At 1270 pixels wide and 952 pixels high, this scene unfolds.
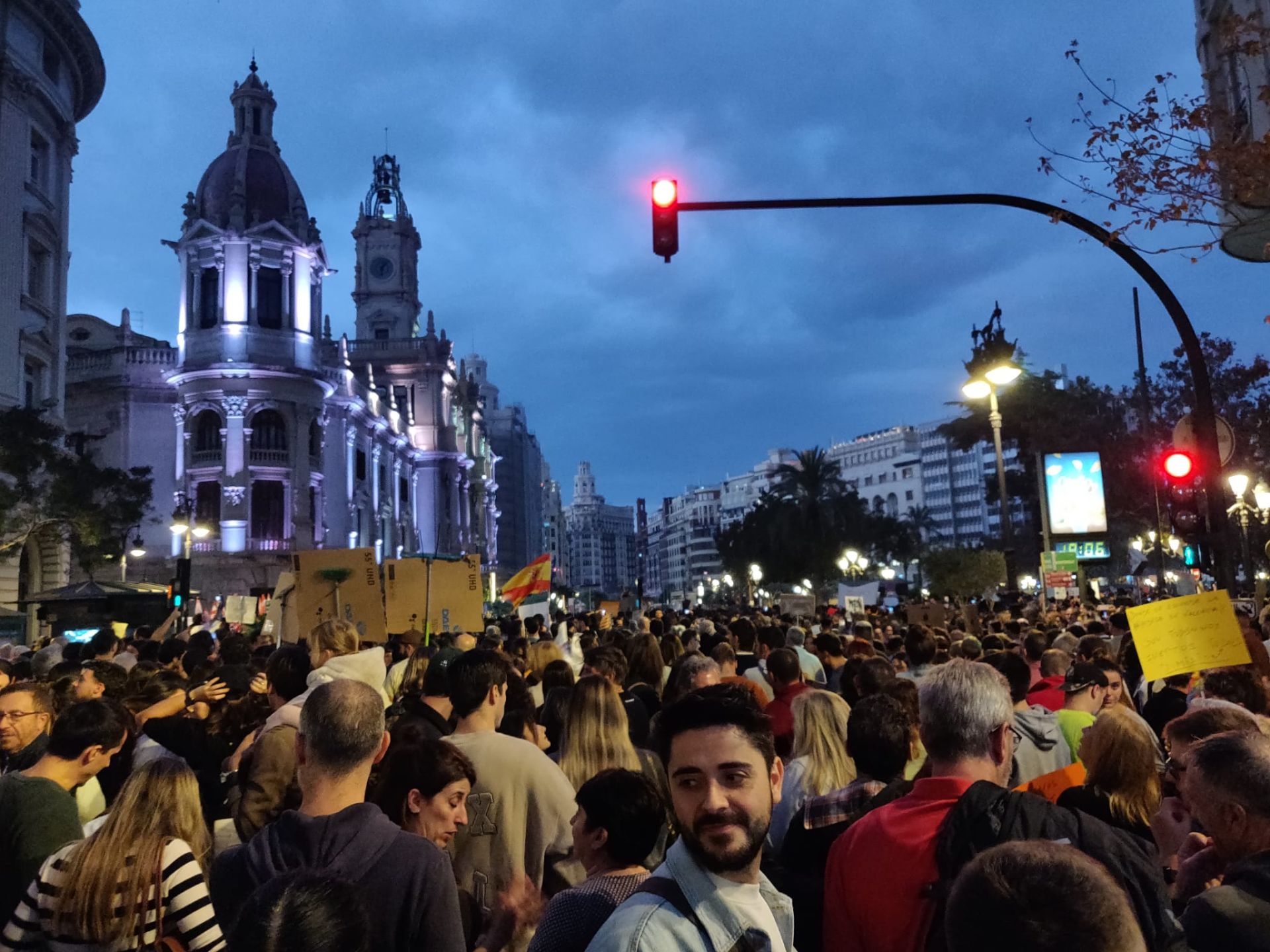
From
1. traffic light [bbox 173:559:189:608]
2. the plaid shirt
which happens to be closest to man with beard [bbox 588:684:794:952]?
the plaid shirt

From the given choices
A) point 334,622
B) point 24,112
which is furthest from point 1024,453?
point 334,622

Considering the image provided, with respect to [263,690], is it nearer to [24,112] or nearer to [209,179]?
[24,112]

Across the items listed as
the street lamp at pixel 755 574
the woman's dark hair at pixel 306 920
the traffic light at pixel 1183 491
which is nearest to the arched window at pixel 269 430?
the street lamp at pixel 755 574

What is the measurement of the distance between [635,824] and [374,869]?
2.69ft

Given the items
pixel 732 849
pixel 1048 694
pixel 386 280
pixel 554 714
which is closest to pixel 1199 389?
pixel 1048 694

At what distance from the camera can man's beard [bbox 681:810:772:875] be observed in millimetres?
2438

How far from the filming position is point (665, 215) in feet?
34.2

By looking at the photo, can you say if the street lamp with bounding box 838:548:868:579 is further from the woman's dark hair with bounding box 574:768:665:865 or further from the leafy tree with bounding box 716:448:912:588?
the woman's dark hair with bounding box 574:768:665:865

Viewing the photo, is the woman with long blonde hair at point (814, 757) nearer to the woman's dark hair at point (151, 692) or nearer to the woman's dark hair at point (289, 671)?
the woman's dark hair at point (289, 671)

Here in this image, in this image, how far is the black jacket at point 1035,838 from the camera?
304 cm

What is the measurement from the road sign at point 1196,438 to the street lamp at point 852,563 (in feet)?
123

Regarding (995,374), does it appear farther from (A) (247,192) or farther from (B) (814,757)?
(A) (247,192)

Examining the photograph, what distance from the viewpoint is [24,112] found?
3256cm

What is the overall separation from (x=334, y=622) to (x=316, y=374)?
167ft
